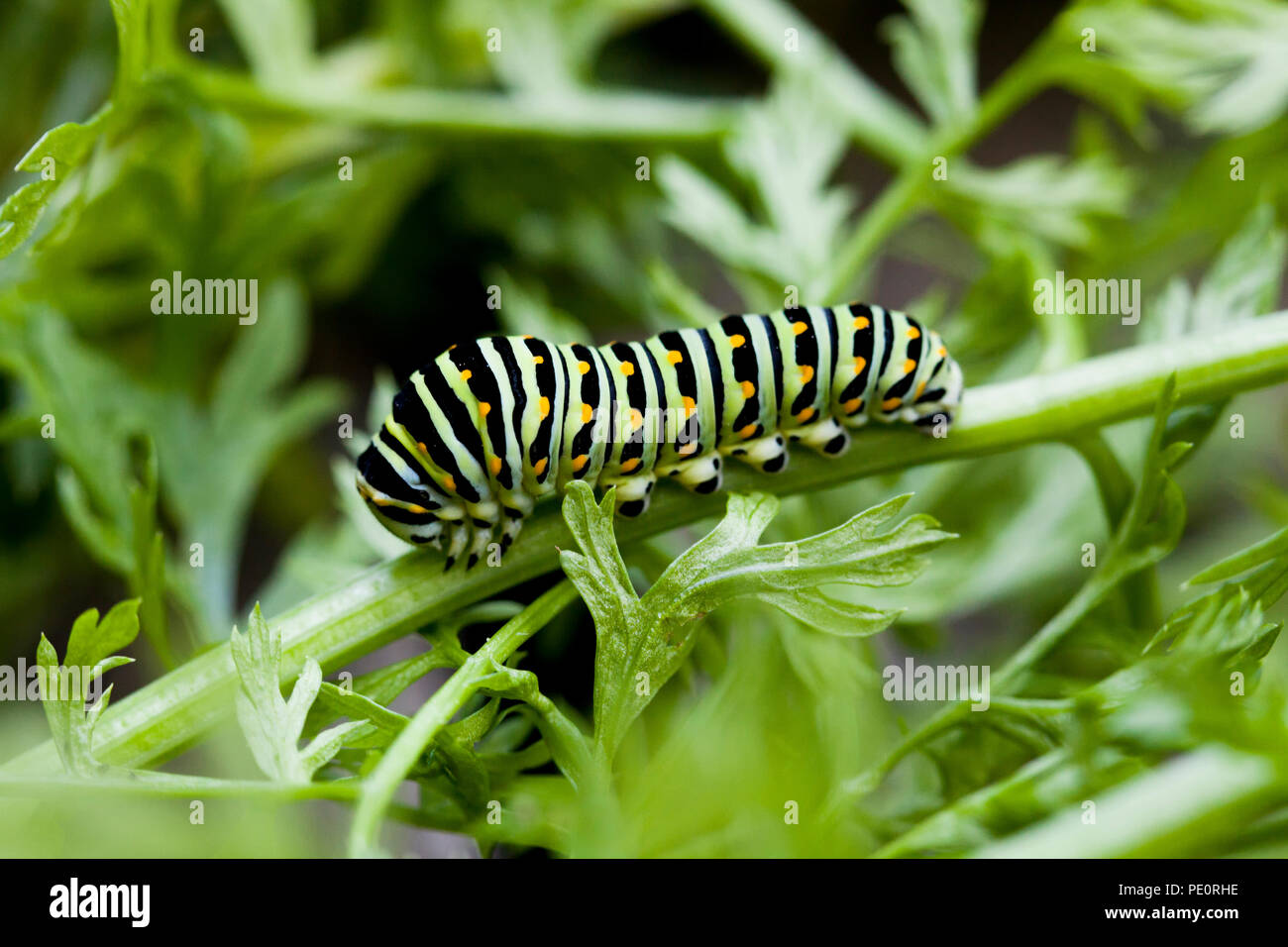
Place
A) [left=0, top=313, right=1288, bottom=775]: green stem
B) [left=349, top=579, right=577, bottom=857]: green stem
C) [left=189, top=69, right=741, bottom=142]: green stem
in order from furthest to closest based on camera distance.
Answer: [left=189, top=69, right=741, bottom=142]: green stem, [left=0, top=313, right=1288, bottom=775]: green stem, [left=349, top=579, right=577, bottom=857]: green stem

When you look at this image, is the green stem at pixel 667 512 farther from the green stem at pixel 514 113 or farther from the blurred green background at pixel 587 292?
the green stem at pixel 514 113

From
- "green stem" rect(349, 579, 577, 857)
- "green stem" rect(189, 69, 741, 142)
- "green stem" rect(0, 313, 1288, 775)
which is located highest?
"green stem" rect(189, 69, 741, 142)

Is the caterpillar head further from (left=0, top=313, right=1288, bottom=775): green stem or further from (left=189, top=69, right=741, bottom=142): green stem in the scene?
(left=189, top=69, right=741, bottom=142): green stem

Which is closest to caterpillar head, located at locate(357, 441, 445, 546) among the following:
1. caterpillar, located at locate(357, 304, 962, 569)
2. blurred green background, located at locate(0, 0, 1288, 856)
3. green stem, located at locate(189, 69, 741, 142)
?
caterpillar, located at locate(357, 304, 962, 569)

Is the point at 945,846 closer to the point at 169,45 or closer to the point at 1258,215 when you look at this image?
the point at 1258,215

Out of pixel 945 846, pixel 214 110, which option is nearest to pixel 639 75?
pixel 214 110

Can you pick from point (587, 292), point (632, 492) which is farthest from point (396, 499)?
point (587, 292)
